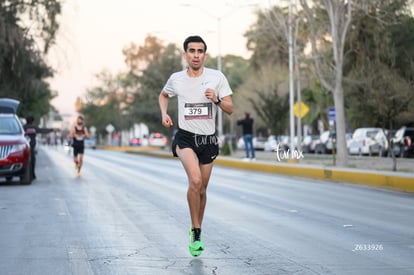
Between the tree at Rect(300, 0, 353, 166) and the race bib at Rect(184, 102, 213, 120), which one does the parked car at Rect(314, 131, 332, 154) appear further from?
the race bib at Rect(184, 102, 213, 120)

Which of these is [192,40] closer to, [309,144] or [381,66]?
[381,66]

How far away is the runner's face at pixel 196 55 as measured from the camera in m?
8.97

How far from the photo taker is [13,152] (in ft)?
67.9

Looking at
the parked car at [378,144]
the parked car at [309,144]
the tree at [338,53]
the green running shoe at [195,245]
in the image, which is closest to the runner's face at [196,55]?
the green running shoe at [195,245]

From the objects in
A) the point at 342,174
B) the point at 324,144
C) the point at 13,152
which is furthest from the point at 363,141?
the point at 13,152

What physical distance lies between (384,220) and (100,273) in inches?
230

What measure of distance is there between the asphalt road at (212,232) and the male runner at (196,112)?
2.38 ft

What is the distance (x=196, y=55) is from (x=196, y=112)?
22.6 inches

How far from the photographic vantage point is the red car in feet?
67.5

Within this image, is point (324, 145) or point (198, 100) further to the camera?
point (324, 145)

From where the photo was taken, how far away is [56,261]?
863 cm

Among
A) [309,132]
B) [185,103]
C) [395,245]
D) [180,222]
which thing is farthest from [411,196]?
[309,132]

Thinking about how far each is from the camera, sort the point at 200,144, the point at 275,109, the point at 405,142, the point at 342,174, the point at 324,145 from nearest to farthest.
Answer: the point at 200,144 < the point at 342,174 < the point at 405,142 < the point at 275,109 < the point at 324,145

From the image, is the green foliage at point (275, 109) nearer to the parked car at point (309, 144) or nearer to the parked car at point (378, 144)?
the parked car at point (378, 144)
